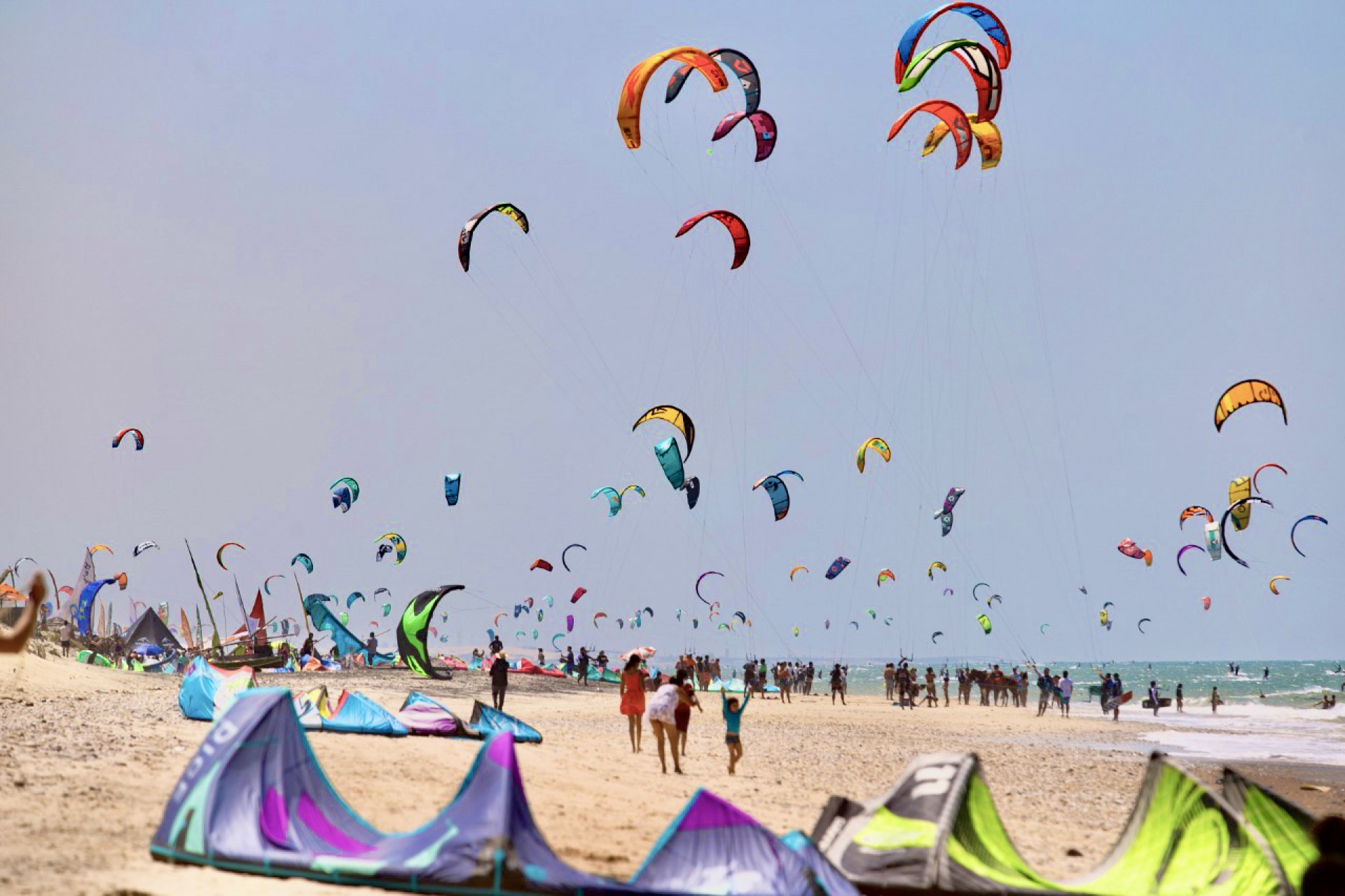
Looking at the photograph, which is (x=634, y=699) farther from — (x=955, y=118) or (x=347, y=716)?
(x=955, y=118)

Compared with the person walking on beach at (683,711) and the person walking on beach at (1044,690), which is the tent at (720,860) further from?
the person walking on beach at (1044,690)

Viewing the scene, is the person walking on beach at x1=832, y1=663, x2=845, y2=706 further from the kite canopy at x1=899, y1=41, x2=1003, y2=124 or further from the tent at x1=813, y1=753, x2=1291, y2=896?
the tent at x1=813, y1=753, x2=1291, y2=896

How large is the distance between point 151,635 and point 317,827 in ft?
142

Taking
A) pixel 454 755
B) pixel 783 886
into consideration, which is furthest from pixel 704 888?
pixel 454 755

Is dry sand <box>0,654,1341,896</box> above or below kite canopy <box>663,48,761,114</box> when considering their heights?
below

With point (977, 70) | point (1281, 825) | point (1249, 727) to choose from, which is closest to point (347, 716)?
point (1281, 825)

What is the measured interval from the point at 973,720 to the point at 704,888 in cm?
2834

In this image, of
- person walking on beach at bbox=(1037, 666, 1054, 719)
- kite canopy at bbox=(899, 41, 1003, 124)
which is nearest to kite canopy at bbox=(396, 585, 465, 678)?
kite canopy at bbox=(899, 41, 1003, 124)

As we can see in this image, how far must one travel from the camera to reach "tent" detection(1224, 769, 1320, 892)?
7.25 m

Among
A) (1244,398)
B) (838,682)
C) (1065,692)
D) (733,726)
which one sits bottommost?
(733,726)

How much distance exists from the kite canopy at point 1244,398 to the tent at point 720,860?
71.8ft

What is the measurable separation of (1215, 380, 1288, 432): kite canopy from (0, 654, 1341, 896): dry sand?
7.45m

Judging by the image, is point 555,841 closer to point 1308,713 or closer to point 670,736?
point 670,736

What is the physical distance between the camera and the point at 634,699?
16.8 m
